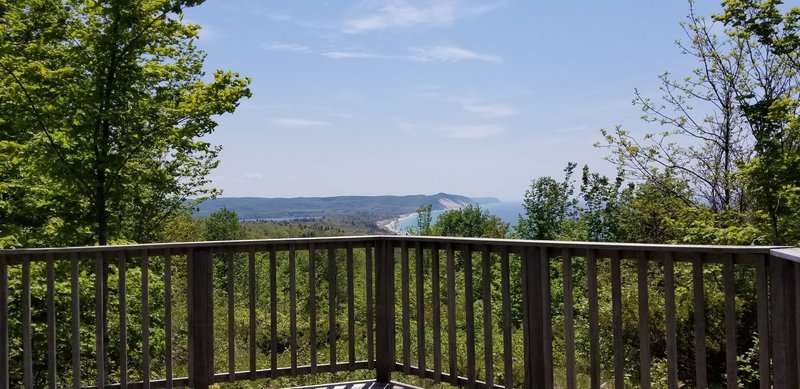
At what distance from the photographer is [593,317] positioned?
9.28 feet

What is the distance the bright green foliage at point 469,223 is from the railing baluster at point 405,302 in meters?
38.3

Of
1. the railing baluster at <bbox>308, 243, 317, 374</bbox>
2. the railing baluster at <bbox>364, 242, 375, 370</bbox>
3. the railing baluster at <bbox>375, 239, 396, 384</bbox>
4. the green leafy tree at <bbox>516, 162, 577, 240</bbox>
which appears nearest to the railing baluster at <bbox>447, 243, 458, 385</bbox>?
the railing baluster at <bbox>375, 239, 396, 384</bbox>

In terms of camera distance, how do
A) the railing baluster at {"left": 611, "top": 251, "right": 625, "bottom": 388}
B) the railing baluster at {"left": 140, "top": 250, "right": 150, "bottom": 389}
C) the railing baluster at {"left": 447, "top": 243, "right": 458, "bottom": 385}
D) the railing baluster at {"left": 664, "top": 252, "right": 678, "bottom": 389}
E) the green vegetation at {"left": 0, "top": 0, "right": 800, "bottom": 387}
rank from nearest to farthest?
the railing baluster at {"left": 664, "top": 252, "right": 678, "bottom": 389} < the railing baluster at {"left": 611, "top": 251, "right": 625, "bottom": 388} < the railing baluster at {"left": 140, "top": 250, "right": 150, "bottom": 389} < the railing baluster at {"left": 447, "top": 243, "right": 458, "bottom": 385} < the green vegetation at {"left": 0, "top": 0, "right": 800, "bottom": 387}

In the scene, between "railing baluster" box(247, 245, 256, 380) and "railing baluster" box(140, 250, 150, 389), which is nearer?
"railing baluster" box(140, 250, 150, 389)

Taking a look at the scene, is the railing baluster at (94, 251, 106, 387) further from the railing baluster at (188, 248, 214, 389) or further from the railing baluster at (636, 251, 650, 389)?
the railing baluster at (636, 251, 650, 389)

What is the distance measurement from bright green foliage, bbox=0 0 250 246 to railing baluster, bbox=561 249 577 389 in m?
7.62

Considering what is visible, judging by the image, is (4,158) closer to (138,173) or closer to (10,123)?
(10,123)

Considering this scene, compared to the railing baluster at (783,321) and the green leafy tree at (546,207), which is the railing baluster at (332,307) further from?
the green leafy tree at (546,207)

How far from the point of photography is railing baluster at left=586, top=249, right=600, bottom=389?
282cm

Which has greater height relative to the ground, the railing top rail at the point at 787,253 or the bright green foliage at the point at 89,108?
the bright green foliage at the point at 89,108

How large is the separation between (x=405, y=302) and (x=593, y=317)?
4.18 feet

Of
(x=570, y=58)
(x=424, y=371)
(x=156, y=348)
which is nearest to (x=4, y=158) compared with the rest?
(x=156, y=348)

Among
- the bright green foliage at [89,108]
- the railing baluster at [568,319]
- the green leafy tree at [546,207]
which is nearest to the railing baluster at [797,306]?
the railing baluster at [568,319]

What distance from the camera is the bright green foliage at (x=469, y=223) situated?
4269cm
